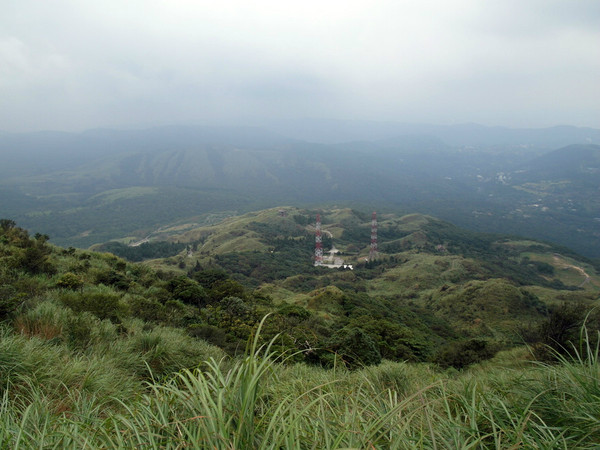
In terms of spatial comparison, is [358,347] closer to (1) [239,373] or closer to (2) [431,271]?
(1) [239,373]

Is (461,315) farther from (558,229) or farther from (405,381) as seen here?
(558,229)

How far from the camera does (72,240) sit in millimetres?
151750

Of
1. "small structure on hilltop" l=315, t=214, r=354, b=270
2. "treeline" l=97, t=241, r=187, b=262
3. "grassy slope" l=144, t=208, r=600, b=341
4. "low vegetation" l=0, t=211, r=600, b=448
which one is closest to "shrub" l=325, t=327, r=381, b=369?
"low vegetation" l=0, t=211, r=600, b=448

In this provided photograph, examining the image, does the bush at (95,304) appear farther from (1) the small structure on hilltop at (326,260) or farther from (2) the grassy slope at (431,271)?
(1) the small structure on hilltop at (326,260)

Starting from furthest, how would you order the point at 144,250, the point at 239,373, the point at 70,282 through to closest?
1. the point at 144,250
2. the point at 70,282
3. the point at 239,373

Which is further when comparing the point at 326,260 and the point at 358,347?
the point at 326,260

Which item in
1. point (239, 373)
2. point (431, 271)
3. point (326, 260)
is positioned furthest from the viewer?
point (326, 260)

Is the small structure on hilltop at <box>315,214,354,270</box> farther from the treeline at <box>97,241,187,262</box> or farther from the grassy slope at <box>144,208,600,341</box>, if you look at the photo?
the treeline at <box>97,241,187,262</box>

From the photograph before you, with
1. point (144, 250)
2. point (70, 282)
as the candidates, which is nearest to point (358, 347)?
point (70, 282)

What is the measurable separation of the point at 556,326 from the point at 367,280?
197 ft

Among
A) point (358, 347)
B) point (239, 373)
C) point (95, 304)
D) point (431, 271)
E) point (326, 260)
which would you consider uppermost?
point (239, 373)

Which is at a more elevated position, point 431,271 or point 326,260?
point 431,271

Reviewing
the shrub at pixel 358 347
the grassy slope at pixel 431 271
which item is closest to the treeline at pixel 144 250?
the grassy slope at pixel 431 271

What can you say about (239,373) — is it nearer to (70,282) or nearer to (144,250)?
(70,282)
